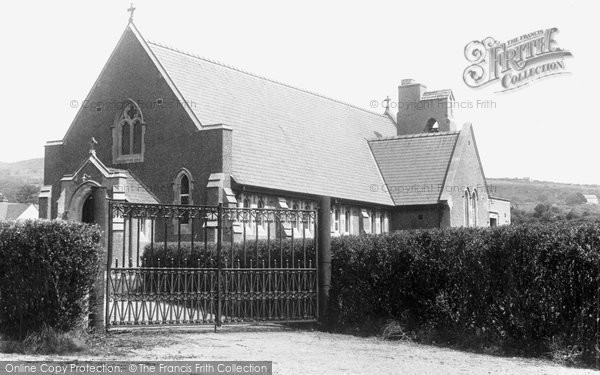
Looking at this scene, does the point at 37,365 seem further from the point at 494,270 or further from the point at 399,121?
the point at 399,121

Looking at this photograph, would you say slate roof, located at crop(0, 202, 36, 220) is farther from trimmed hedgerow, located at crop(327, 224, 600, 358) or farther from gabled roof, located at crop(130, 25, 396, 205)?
trimmed hedgerow, located at crop(327, 224, 600, 358)

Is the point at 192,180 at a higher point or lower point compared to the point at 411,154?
lower

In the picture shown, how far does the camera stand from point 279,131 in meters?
34.5

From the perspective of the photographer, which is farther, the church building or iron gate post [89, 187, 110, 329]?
the church building

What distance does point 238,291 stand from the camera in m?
15.1

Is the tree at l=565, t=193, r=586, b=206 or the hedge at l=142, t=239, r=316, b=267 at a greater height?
the tree at l=565, t=193, r=586, b=206

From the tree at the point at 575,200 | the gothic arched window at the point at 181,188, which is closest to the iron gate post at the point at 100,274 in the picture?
the gothic arched window at the point at 181,188

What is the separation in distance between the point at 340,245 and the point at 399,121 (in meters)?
35.1

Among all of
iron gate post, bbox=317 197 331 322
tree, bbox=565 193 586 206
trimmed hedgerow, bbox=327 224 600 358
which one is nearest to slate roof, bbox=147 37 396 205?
iron gate post, bbox=317 197 331 322

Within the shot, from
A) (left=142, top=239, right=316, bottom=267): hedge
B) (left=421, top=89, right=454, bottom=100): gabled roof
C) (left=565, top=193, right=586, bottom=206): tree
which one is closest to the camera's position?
(left=142, top=239, right=316, bottom=267): hedge

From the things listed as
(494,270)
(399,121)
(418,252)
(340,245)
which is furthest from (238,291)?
(399,121)

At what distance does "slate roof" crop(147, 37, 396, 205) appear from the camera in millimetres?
30766

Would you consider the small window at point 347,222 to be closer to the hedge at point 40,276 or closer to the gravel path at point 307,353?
the gravel path at point 307,353

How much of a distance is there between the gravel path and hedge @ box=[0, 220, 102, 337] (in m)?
1.00
